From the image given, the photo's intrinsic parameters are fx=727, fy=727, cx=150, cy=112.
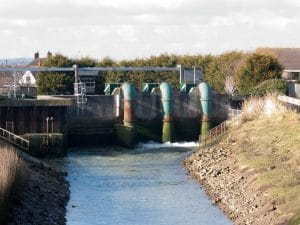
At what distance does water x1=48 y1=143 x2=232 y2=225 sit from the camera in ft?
104

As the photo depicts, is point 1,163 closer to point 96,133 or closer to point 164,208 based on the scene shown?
point 164,208

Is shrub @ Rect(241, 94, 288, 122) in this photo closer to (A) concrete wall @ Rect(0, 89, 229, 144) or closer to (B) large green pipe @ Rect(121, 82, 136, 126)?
(A) concrete wall @ Rect(0, 89, 229, 144)

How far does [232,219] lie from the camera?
98.7 feet

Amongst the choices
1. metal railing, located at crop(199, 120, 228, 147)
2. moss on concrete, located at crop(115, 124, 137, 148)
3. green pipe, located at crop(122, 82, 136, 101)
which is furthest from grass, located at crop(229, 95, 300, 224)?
green pipe, located at crop(122, 82, 136, 101)

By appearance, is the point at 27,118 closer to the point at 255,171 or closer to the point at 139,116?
the point at 139,116

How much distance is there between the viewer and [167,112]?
61.0 meters

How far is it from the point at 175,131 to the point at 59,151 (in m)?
13.2

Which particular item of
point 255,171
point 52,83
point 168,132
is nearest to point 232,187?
point 255,171

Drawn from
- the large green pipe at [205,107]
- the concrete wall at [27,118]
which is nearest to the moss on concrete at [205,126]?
the large green pipe at [205,107]

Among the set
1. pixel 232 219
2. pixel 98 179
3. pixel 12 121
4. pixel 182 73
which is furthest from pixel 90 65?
pixel 232 219

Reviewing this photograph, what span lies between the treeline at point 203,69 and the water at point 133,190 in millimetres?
18482

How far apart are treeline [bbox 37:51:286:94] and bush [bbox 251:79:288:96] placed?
15.8 inches

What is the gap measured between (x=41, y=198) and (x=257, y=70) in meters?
41.4

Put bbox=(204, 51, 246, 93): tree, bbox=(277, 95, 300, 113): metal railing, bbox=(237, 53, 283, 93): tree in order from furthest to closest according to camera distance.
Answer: bbox=(204, 51, 246, 93): tree
bbox=(237, 53, 283, 93): tree
bbox=(277, 95, 300, 113): metal railing
